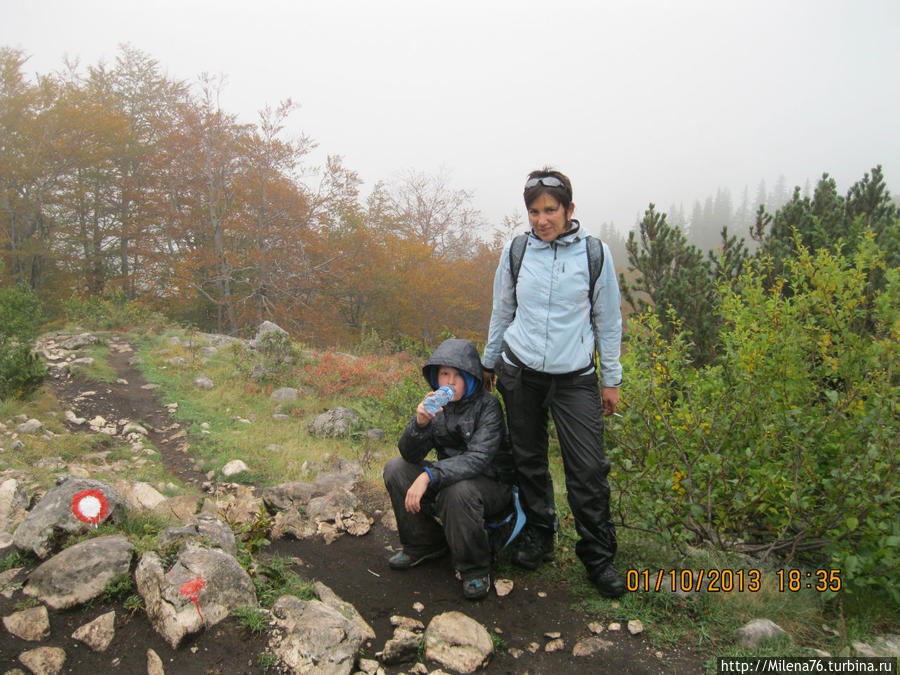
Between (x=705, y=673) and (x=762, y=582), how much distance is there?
723 mm

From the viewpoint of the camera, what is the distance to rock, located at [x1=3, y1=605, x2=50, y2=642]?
2.02 metres

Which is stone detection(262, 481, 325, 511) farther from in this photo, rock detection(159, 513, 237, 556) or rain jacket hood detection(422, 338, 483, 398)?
rain jacket hood detection(422, 338, 483, 398)

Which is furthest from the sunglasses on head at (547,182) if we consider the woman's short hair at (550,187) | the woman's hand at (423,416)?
the woman's hand at (423,416)

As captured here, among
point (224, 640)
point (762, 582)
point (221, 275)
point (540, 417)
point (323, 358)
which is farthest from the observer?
point (221, 275)

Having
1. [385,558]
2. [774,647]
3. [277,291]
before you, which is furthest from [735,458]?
[277,291]

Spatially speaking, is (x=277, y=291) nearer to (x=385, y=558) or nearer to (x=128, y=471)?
(x=128, y=471)

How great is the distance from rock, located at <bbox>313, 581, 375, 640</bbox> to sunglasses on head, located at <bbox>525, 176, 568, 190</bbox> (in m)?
2.30

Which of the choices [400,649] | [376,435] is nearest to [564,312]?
[400,649]

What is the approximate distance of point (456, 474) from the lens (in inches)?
107

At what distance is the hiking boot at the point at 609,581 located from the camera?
2672mm

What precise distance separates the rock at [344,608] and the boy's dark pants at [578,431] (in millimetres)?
1175

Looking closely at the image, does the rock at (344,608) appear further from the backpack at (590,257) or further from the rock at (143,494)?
the backpack at (590,257)

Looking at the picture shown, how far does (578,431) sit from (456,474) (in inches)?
26.8

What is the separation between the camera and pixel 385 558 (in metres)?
3.23
